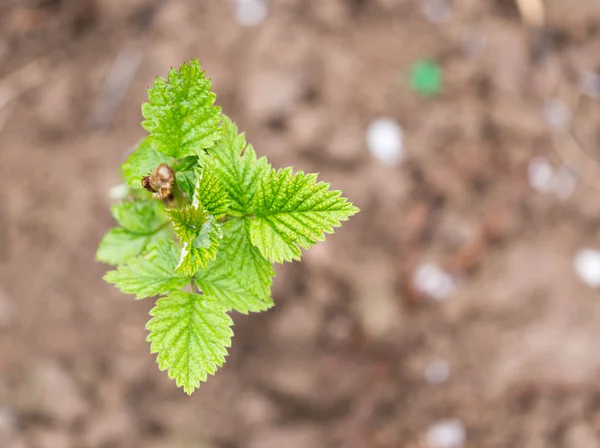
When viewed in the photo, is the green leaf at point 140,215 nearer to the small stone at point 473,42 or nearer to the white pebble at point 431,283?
the white pebble at point 431,283

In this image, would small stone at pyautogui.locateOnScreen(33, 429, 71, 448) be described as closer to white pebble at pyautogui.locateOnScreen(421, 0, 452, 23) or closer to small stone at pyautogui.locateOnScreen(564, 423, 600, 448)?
small stone at pyautogui.locateOnScreen(564, 423, 600, 448)

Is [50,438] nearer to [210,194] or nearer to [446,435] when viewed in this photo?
[446,435]

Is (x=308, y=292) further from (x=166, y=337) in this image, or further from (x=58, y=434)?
(x=166, y=337)

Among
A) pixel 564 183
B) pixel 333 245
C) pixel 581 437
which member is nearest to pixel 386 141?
pixel 333 245

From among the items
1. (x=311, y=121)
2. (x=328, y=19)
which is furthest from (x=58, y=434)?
(x=328, y=19)

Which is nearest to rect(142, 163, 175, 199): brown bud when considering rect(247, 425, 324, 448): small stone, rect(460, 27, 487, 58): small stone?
rect(247, 425, 324, 448): small stone

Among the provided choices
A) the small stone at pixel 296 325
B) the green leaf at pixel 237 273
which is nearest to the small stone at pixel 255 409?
the small stone at pixel 296 325
